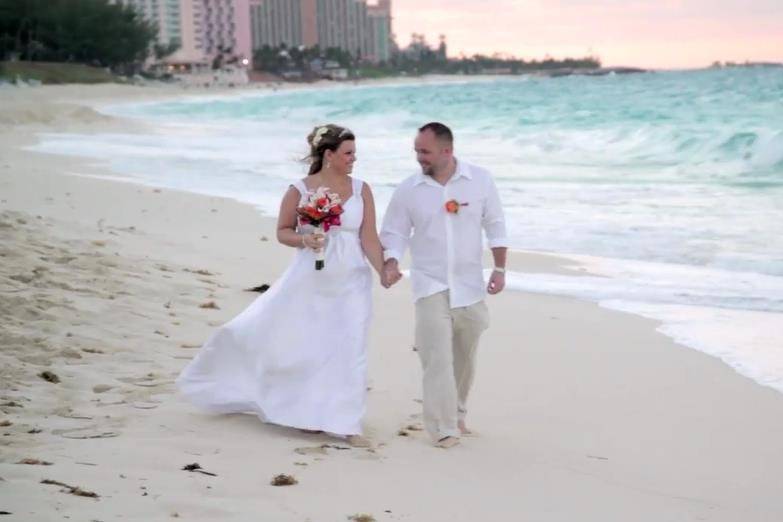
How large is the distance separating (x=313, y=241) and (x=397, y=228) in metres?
0.42

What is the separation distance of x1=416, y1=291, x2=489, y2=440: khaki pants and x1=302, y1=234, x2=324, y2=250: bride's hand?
523 mm

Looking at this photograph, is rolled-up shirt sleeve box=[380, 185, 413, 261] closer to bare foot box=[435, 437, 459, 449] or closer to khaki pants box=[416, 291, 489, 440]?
khaki pants box=[416, 291, 489, 440]

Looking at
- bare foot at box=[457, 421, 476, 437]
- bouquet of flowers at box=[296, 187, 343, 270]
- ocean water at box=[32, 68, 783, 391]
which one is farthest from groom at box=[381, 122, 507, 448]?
ocean water at box=[32, 68, 783, 391]

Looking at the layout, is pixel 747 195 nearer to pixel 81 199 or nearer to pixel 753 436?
pixel 81 199

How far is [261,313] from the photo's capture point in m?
5.94

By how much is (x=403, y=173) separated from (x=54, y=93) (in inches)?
2438

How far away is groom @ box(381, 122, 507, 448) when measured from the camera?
587cm

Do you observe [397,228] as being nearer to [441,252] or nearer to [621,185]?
[441,252]

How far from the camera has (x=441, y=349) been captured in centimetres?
587

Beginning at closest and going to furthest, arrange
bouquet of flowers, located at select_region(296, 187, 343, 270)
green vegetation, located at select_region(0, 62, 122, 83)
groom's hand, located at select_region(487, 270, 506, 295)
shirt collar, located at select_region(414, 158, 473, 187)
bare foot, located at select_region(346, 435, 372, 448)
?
1. bare foot, located at select_region(346, 435, 372, 448)
2. bouquet of flowers, located at select_region(296, 187, 343, 270)
3. shirt collar, located at select_region(414, 158, 473, 187)
4. groom's hand, located at select_region(487, 270, 506, 295)
5. green vegetation, located at select_region(0, 62, 122, 83)

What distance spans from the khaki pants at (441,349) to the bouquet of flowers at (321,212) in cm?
51

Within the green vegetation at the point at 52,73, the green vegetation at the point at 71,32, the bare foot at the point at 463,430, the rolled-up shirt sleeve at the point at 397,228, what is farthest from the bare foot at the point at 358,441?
the green vegetation at the point at 71,32

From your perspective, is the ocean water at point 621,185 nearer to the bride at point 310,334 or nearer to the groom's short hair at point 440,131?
the bride at point 310,334

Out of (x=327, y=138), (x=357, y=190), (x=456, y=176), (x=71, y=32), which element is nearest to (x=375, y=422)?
(x=357, y=190)
